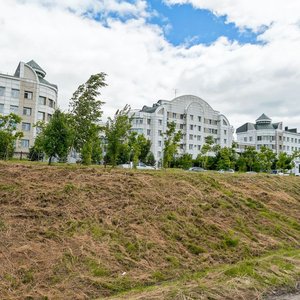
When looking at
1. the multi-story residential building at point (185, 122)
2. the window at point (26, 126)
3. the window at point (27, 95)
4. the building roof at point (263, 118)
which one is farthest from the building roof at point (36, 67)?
the building roof at point (263, 118)

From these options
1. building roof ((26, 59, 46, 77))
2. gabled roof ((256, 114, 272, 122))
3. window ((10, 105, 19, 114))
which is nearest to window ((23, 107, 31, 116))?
window ((10, 105, 19, 114))

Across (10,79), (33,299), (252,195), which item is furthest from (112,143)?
(10,79)

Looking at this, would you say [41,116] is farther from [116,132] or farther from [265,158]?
[116,132]

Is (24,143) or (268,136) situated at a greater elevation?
(268,136)

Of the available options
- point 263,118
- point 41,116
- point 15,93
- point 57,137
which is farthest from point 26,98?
point 263,118

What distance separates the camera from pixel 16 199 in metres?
7.96

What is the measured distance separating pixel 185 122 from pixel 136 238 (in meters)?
53.8

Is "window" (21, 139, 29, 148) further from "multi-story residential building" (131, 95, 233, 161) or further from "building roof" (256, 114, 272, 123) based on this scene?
"building roof" (256, 114, 272, 123)

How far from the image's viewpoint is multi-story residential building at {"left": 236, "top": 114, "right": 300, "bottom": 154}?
256 ft

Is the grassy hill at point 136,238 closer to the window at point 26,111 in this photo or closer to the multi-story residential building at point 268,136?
the window at point 26,111

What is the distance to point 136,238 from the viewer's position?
712cm

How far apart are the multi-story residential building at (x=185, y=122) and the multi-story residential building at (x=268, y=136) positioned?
14210mm

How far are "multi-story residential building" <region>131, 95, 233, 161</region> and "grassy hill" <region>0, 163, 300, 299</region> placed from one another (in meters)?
45.0

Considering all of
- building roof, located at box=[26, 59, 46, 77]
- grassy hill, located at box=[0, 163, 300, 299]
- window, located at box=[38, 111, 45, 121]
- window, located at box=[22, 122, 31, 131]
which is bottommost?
grassy hill, located at box=[0, 163, 300, 299]
